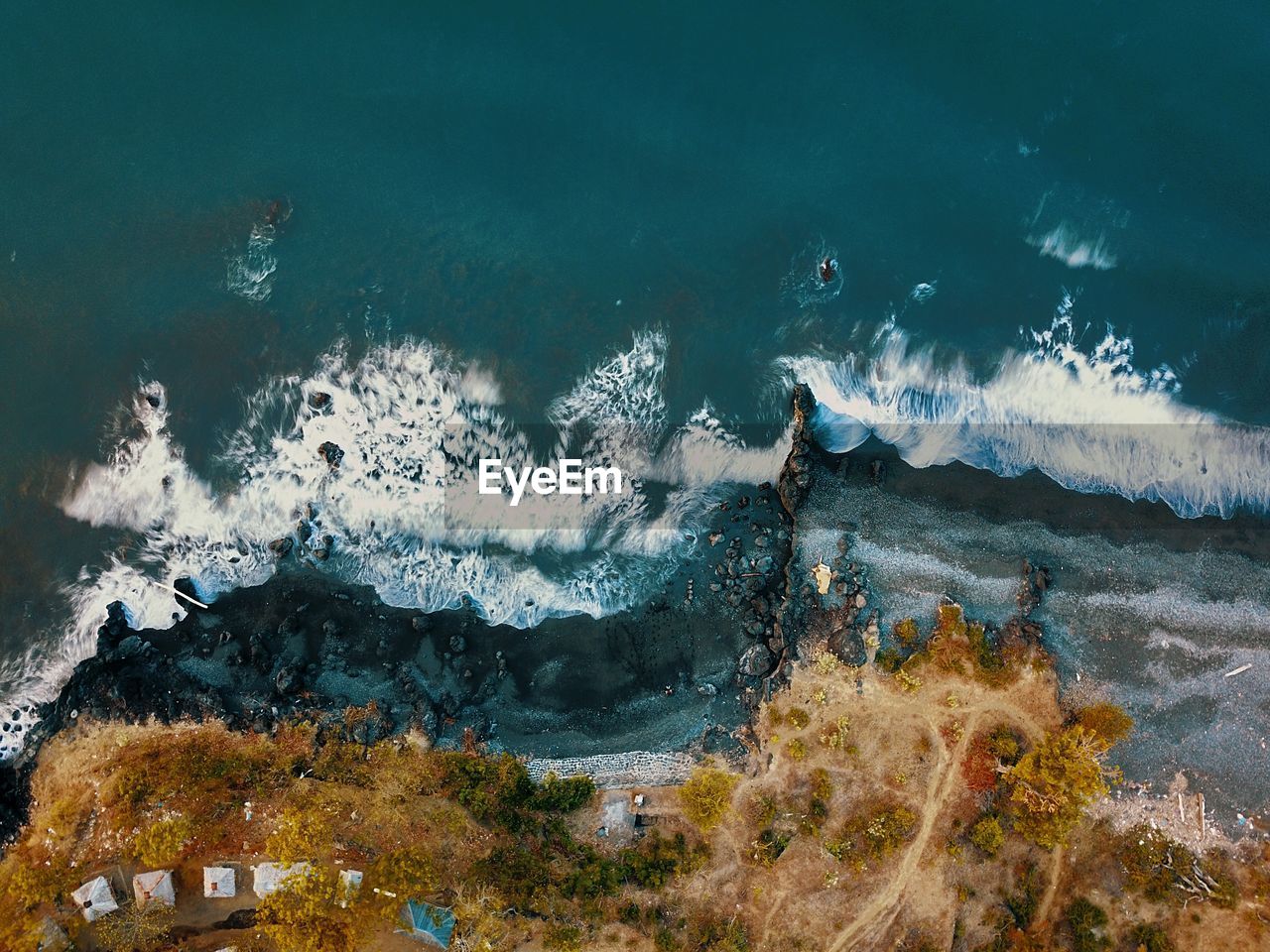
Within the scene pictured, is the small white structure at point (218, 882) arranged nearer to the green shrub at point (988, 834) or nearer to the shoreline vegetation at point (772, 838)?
the shoreline vegetation at point (772, 838)

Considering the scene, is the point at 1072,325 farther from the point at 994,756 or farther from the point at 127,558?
the point at 127,558

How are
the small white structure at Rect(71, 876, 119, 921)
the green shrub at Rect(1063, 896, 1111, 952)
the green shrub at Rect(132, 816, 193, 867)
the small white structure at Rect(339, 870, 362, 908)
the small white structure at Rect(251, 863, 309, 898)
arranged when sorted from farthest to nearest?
the green shrub at Rect(1063, 896, 1111, 952), the small white structure at Rect(71, 876, 119, 921), the small white structure at Rect(251, 863, 309, 898), the small white structure at Rect(339, 870, 362, 908), the green shrub at Rect(132, 816, 193, 867)

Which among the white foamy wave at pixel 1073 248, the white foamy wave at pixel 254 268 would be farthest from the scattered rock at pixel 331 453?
the white foamy wave at pixel 1073 248

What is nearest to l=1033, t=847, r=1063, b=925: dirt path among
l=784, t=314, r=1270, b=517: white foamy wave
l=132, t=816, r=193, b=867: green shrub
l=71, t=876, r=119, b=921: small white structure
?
l=784, t=314, r=1270, b=517: white foamy wave

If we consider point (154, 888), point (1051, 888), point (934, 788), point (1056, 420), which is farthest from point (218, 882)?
point (1056, 420)

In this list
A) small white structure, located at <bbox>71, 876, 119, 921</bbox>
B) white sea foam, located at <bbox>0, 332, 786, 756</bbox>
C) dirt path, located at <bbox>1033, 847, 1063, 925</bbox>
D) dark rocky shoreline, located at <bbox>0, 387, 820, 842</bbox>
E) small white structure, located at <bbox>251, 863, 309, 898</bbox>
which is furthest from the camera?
white sea foam, located at <bbox>0, 332, 786, 756</bbox>

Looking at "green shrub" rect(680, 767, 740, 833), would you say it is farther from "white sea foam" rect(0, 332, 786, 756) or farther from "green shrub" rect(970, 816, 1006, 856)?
"green shrub" rect(970, 816, 1006, 856)
